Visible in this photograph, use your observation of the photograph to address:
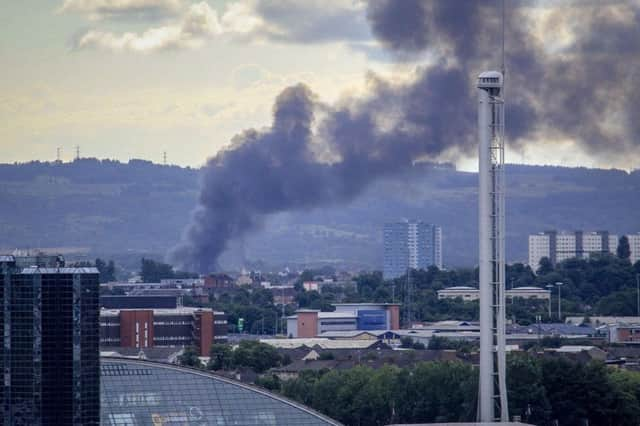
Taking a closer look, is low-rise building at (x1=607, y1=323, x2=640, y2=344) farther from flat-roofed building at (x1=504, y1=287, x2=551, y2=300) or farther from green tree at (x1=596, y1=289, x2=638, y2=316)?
flat-roofed building at (x1=504, y1=287, x2=551, y2=300)

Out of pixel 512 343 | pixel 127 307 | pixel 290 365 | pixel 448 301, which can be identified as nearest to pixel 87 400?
pixel 290 365

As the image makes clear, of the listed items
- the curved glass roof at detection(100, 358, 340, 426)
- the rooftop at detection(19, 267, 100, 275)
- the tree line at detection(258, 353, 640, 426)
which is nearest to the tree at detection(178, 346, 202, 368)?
the tree line at detection(258, 353, 640, 426)

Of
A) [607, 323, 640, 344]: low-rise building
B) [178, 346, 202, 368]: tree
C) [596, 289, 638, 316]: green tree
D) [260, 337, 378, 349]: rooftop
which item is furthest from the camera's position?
[596, 289, 638, 316]: green tree

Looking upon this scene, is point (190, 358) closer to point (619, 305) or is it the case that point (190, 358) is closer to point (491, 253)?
point (491, 253)

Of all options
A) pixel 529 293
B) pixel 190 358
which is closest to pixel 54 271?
pixel 190 358

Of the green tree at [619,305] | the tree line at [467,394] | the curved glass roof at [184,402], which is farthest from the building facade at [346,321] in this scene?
the curved glass roof at [184,402]

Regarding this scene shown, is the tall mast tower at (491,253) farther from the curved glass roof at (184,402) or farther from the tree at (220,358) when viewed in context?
the tree at (220,358)
